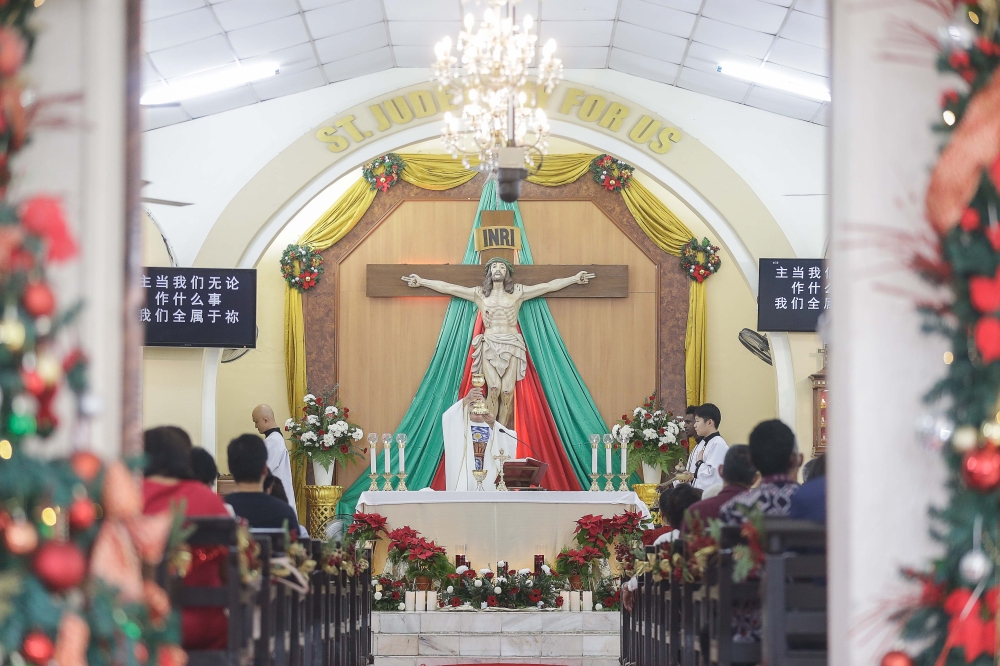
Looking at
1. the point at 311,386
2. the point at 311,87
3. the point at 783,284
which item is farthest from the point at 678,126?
the point at 311,386

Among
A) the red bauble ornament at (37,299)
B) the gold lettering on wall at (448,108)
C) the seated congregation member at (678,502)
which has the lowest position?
the seated congregation member at (678,502)

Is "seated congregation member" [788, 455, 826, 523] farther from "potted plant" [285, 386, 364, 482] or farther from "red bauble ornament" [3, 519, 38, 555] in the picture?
"potted plant" [285, 386, 364, 482]

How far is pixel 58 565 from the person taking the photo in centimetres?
239

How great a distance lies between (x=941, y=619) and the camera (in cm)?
270

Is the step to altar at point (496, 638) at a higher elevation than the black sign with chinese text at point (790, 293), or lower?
lower

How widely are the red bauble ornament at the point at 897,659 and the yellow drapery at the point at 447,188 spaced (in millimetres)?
7539

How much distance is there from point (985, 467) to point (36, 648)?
2.08 m

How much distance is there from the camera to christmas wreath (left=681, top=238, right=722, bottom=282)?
10.4 m

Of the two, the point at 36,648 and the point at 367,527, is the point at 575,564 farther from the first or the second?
the point at 36,648

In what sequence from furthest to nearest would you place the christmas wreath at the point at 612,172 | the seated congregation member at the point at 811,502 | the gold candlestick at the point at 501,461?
the christmas wreath at the point at 612,172 → the gold candlestick at the point at 501,461 → the seated congregation member at the point at 811,502

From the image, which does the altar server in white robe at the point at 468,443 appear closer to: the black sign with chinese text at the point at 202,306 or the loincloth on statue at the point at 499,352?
the loincloth on statue at the point at 499,352

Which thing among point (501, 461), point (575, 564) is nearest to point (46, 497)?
point (575, 564)

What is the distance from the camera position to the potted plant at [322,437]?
9891 millimetres

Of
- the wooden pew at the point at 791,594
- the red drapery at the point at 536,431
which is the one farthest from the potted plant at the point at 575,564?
the wooden pew at the point at 791,594
